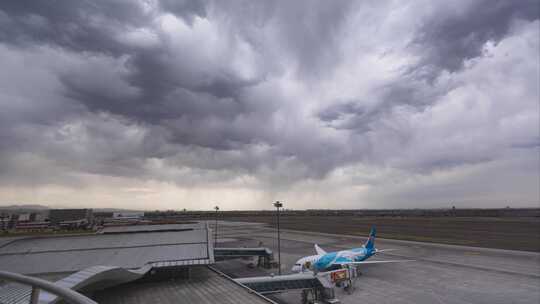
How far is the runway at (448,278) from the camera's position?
114 feet

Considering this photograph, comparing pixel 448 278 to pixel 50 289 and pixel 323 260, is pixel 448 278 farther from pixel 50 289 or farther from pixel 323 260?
pixel 50 289

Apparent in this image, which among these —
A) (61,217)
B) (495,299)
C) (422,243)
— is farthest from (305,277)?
(61,217)

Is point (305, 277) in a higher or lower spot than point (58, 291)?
lower

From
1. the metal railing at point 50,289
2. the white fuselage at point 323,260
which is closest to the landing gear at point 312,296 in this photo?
the white fuselage at point 323,260

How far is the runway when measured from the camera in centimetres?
3478

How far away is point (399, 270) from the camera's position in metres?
48.2

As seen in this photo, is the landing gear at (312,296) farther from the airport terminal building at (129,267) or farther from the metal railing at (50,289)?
the metal railing at (50,289)

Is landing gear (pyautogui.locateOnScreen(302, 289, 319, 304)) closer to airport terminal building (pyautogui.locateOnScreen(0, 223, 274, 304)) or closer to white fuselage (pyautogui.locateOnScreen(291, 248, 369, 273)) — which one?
white fuselage (pyautogui.locateOnScreen(291, 248, 369, 273))

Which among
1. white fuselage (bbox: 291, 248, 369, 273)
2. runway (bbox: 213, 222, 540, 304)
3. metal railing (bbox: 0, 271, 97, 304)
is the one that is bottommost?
runway (bbox: 213, 222, 540, 304)

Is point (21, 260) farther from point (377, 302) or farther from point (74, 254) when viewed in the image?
point (377, 302)

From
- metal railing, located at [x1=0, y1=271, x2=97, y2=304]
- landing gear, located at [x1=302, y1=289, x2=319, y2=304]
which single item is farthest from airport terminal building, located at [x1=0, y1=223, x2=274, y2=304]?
landing gear, located at [x1=302, y1=289, x2=319, y2=304]

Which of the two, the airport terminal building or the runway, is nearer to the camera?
the airport terminal building

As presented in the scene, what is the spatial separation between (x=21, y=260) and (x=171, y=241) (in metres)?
15.6

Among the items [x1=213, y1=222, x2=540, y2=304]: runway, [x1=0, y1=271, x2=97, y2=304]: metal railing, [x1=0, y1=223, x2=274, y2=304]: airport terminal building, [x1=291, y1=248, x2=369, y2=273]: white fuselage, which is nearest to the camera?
[x1=0, y1=271, x2=97, y2=304]: metal railing
